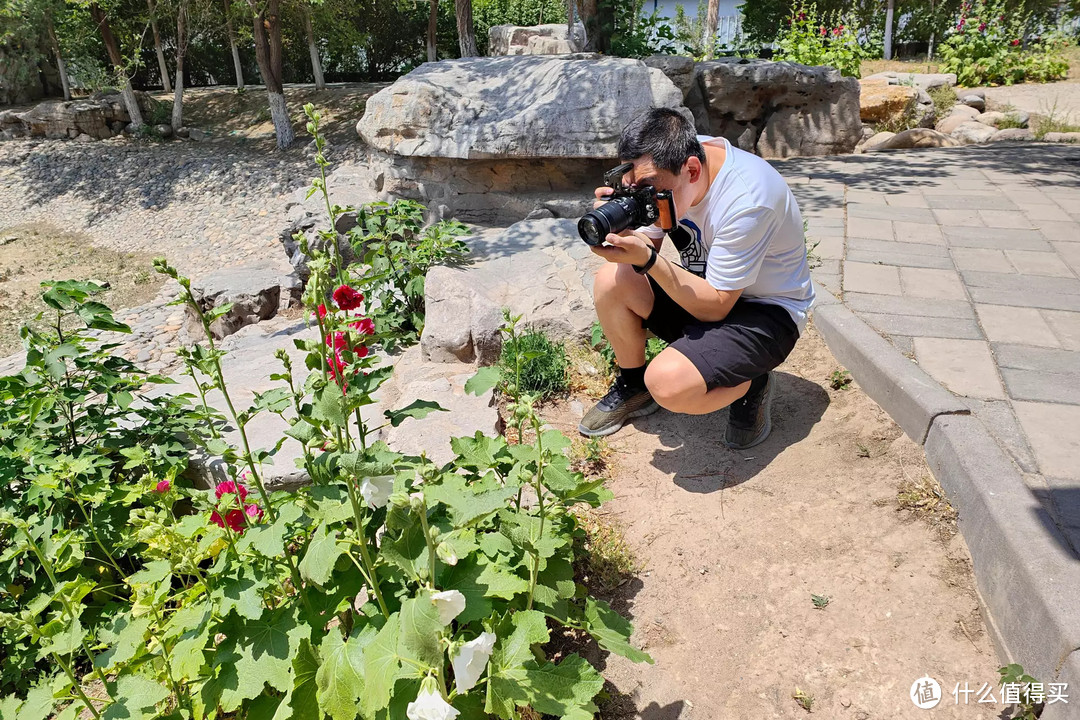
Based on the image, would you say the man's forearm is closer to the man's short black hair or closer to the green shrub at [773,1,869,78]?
the man's short black hair

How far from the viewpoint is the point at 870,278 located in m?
3.77

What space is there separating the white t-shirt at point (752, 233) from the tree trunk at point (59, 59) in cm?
1505

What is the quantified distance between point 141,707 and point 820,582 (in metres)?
1.78

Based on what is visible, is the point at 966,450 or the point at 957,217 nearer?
the point at 966,450

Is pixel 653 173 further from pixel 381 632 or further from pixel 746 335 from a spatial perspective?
pixel 381 632

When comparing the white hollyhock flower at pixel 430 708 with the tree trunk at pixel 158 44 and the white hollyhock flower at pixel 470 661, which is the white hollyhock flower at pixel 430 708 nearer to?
the white hollyhock flower at pixel 470 661

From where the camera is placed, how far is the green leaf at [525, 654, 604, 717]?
141 centimetres

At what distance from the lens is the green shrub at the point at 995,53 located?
10336mm

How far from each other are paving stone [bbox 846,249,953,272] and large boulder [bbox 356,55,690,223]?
1.73m

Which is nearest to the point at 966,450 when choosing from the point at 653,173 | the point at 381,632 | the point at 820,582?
the point at 820,582

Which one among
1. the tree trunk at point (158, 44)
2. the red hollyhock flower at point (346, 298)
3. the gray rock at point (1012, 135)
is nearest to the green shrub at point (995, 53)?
the gray rock at point (1012, 135)

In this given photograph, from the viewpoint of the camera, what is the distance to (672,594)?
2150 millimetres

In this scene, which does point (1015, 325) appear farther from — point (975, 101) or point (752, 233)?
point (975, 101)

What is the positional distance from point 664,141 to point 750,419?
1078 mm
